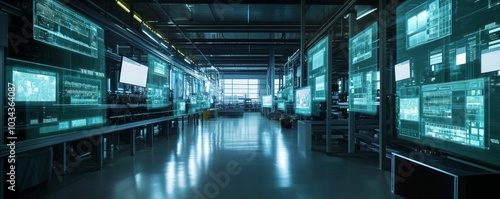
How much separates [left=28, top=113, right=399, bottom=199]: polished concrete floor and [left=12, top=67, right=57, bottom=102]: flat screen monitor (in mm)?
1165

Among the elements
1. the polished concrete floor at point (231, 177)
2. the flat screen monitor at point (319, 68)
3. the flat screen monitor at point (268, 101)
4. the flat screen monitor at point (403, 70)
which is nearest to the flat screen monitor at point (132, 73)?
the polished concrete floor at point (231, 177)

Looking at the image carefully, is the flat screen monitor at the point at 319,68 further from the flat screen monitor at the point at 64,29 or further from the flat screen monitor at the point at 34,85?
the flat screen monitor at the point at 34,85

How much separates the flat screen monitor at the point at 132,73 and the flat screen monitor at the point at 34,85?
5.75ft

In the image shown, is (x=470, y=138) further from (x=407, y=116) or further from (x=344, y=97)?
(x=344, y=97)

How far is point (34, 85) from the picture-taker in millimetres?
2684

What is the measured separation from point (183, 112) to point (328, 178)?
6.47 meters

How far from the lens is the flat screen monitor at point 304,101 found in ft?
19.7

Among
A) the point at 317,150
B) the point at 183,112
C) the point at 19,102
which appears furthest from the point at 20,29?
the point at 183,112

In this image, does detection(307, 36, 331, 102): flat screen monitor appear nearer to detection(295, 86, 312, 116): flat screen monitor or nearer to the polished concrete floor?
detection(295, 86, 312, 116): flat screen monitor

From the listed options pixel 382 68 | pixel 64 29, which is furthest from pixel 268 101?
pixel 64 29

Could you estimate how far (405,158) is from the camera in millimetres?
2559

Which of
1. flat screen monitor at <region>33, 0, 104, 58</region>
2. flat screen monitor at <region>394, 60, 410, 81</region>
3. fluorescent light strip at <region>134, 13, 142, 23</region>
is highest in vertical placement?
fluorescent light strip at <region>134, 13, 142, 23</region>

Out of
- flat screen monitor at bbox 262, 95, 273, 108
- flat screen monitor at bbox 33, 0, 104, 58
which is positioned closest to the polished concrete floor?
flat screen monitor at bbox 33, 0, 104, 58

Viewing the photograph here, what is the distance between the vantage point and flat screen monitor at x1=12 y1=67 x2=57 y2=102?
2.53m
